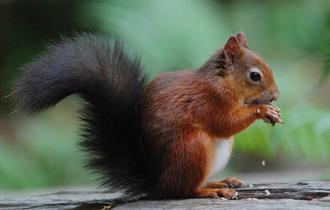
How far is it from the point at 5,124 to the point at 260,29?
Answer: 2.06 m

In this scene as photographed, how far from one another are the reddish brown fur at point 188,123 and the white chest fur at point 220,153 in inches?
1.5

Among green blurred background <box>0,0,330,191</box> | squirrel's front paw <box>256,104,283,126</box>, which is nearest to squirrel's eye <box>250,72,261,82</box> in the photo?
squirrel's front paw <box>256,104,283,126</box>

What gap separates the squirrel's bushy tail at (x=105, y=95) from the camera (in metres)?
2.56

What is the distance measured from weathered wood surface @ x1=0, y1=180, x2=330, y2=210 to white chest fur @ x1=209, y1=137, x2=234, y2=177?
121 millimetres

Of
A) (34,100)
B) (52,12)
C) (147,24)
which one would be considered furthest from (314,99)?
(34,100)

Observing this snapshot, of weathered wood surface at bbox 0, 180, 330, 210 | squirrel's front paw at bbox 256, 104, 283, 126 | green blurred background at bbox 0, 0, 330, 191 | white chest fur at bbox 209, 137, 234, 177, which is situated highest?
green blurred background at bbox 0, 0, 330, 191

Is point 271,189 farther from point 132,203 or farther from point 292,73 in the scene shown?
point 292,73

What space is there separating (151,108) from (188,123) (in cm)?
14

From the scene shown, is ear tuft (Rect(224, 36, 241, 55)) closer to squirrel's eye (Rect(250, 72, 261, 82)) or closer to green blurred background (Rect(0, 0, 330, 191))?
squirrel's eye (Rect(250, 72, 261, 82))

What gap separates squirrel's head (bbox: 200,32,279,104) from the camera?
8.91ft

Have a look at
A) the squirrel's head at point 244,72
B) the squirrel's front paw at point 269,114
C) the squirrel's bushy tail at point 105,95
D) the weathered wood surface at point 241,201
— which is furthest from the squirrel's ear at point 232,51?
the weathered wood surface at point 241,201

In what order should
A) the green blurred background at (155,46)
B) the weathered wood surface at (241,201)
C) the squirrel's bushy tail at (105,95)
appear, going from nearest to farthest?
the weathered wood surface at (241,201) → the squirrel's bushy tail at (105,95) → the green blurred background at (155,46)

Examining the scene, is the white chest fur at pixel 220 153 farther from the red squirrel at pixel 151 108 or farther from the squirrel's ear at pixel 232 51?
the squirrel's ear at pixel 232 51

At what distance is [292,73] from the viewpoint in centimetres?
568
